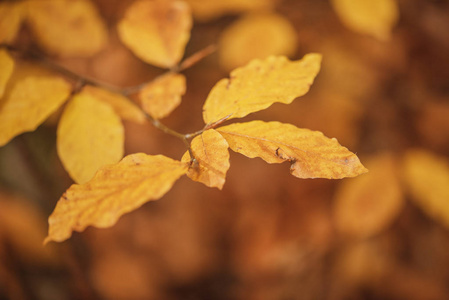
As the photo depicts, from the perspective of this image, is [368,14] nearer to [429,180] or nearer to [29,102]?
[429,180]

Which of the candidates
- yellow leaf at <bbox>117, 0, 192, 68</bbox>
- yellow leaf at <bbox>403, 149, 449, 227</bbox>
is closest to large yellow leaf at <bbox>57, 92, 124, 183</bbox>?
yellow leaf at <bbox>117, 0, 192, 68</bbox>

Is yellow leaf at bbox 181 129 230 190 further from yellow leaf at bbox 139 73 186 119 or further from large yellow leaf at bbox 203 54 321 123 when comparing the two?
yellow leaf at bbox 139 73 186 119

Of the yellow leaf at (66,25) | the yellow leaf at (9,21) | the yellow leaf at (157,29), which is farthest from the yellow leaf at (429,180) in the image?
the yellow leaf at (9,21)

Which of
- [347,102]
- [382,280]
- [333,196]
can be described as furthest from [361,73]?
[382,280]

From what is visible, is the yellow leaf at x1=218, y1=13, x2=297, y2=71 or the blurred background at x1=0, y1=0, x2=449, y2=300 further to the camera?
the blurred background at x1=0, y1=0, x2=449, y2=300

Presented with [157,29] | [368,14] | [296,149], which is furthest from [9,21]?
[368,14]

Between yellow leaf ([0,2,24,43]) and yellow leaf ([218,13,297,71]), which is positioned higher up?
yellow leaf ([0,2,24,43])

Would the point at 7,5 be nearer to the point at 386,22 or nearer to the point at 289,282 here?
the point at 386,22
